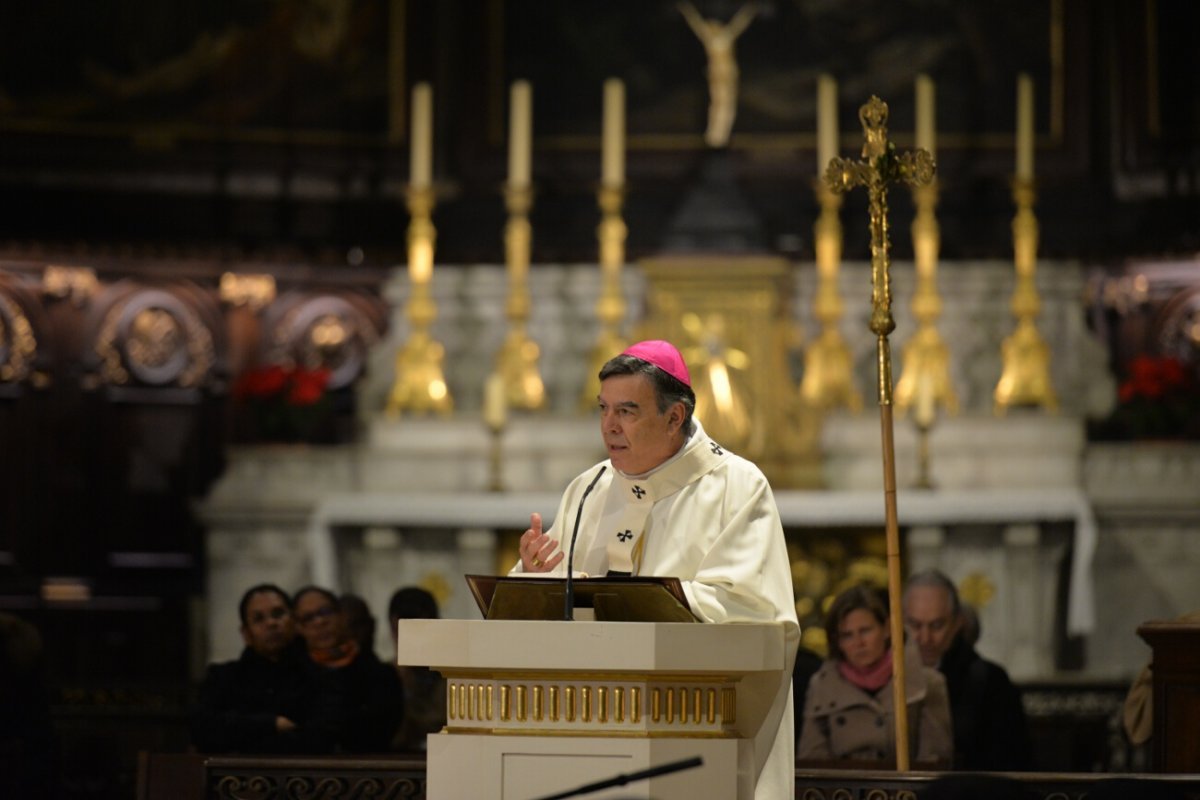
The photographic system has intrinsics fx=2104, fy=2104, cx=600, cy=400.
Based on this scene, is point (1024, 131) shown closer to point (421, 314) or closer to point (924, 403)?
point (924, 403)

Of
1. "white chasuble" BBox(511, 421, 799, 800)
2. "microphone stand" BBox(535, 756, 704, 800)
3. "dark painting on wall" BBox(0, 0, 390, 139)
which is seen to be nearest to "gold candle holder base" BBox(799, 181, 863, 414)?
"dark painting on wall" BBox(0, 0, 390, 139)

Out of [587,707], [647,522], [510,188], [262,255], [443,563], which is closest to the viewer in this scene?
[587,707]

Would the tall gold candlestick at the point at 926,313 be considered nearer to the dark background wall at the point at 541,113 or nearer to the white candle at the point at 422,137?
the dark background wall at the point at 541,113

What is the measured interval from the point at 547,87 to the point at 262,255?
75.4 inches

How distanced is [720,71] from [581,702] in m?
7.30

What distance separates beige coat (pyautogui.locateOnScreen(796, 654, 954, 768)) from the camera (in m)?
7.00

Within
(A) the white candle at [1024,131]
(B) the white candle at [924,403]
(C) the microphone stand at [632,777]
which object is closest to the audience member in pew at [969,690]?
(B) the white candle at [924,403]

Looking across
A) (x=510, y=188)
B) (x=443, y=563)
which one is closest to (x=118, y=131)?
(x=510, y=188)

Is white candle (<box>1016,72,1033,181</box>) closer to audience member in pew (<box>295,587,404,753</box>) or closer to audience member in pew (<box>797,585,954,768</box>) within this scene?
audience member in pew (<box>797,585,954,768</box>)

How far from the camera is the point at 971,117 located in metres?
11.7

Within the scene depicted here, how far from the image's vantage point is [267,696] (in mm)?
7141

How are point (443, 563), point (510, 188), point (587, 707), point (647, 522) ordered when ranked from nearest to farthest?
1. point (587, 707)
2. point (647, 522)
3. point (443, 563)
4. point (510, 188)

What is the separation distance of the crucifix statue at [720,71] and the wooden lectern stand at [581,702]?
696 cm

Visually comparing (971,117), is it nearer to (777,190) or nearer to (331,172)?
(777,190)
